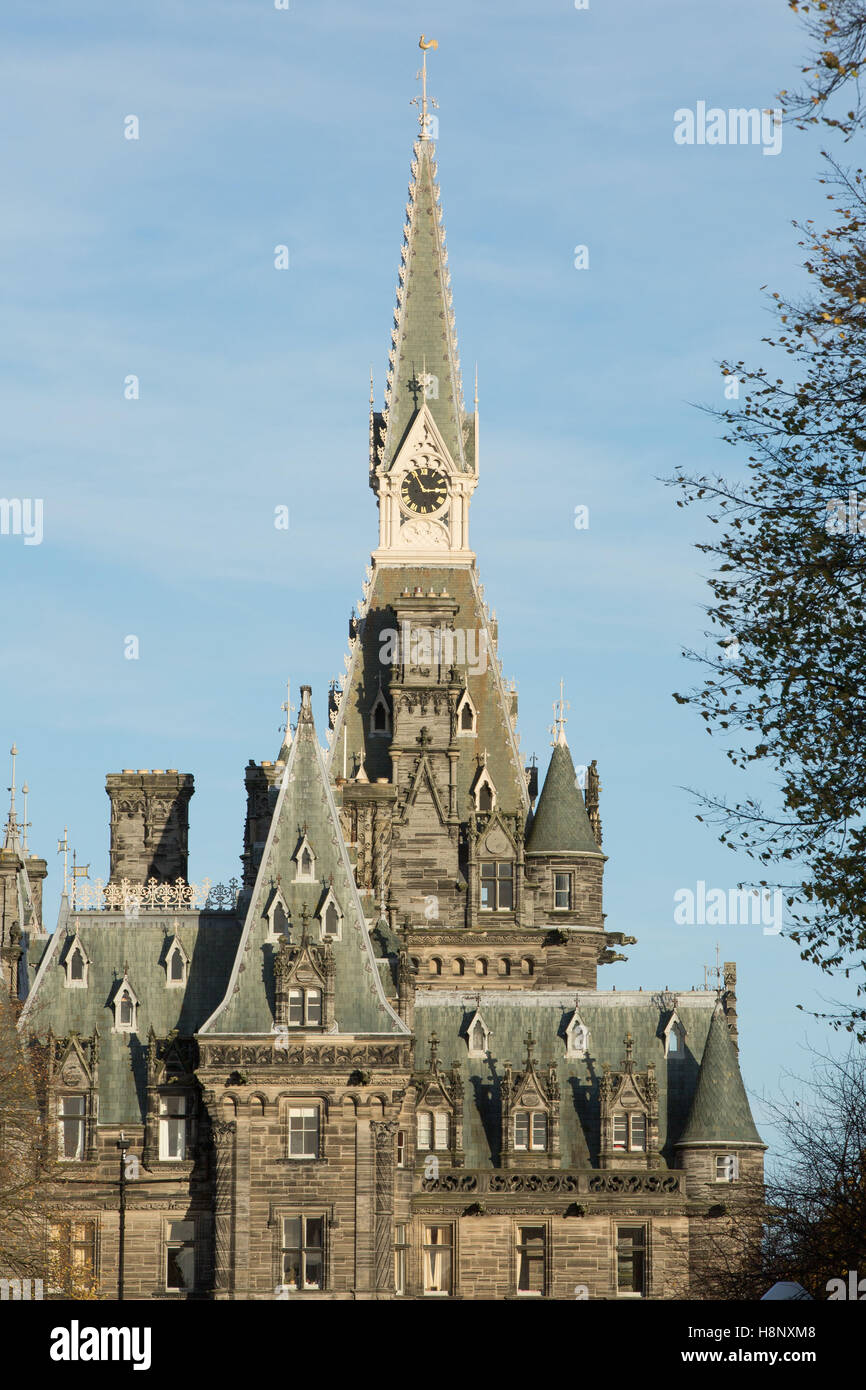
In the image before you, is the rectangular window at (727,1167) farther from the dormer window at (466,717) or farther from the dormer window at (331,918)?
the dormer window at (466,717)

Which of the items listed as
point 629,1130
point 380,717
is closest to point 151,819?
point 380,717

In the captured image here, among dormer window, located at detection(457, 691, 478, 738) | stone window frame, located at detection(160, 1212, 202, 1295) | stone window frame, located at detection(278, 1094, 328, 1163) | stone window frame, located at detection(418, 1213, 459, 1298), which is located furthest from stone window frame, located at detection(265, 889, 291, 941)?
dormer window, located at detection(457, 691, 478, 738)

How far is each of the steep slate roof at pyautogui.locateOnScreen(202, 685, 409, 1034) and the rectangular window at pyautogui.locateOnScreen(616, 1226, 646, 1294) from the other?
12.5 metres

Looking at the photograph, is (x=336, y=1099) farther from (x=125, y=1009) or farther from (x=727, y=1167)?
(x=727, y=1167)

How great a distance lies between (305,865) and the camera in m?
98.2

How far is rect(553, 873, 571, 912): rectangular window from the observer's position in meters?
122

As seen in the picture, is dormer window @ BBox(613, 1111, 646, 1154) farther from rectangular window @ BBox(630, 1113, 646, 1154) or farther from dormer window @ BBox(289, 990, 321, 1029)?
dormer window @ BBox(289, 990, 321, 1029)

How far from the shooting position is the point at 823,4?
42.6 metres

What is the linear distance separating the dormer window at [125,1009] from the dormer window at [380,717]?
94.9 feet

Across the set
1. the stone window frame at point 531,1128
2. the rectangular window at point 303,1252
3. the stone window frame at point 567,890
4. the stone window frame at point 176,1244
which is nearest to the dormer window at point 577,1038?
the stone window frame at point 531,1128

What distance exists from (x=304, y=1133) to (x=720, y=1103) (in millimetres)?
16258

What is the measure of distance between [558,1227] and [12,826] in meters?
33.0

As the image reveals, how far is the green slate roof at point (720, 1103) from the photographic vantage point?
332ft

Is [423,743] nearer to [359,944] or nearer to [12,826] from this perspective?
[12,826]
